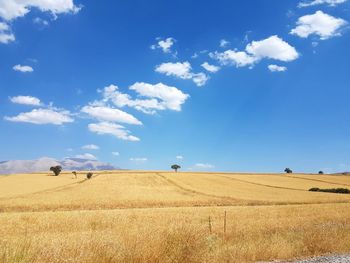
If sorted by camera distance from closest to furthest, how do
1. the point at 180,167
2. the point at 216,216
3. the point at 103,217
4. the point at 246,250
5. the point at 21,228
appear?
the point at 246,250
the point at 21,228
the point at 103,217
the point at 216,216
the point at 180,167

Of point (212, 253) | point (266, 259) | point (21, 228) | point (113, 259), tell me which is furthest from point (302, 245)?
point (21, 228)

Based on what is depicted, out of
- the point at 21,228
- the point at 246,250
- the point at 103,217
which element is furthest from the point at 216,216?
the point at 246,250

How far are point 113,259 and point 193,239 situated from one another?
3.07 meters

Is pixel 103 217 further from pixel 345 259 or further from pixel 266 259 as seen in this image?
pixel 345 259

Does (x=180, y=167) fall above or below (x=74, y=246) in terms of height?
above

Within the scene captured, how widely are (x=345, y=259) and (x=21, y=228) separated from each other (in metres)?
18.7

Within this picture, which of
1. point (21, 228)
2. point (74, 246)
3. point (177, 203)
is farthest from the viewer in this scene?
point (177, 203)

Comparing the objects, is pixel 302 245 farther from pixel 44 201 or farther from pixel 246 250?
pixel 44 201

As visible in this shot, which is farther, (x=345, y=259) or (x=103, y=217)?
(x=103, y=217)

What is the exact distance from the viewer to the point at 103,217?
96.5 ft

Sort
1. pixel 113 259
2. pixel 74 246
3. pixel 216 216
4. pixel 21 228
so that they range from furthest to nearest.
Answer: pixel 216 216
pixel 21 228
pixel 74 246
pixel 113 259

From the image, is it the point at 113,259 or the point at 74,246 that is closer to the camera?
the point at 113,259

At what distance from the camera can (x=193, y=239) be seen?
11938 millimetres

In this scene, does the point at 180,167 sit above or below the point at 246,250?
above
